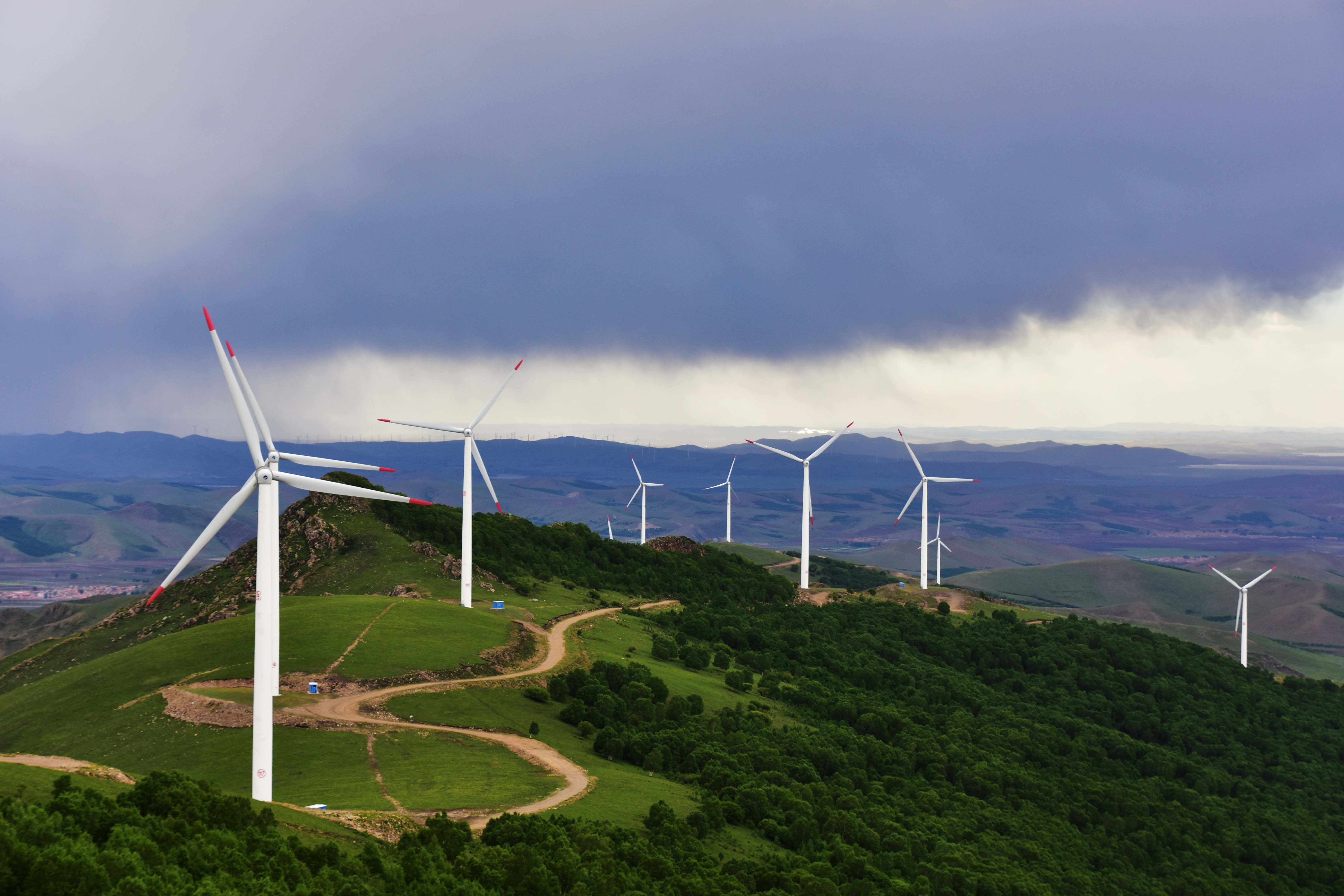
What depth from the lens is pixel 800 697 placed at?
9669 centimetres

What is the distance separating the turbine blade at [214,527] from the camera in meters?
42.4

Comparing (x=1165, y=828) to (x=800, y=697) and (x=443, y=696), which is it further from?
(x=443, y=696)

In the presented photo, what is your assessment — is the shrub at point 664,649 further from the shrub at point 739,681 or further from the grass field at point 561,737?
the grass field at point 561,737

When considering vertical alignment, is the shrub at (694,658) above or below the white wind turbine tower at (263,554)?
below

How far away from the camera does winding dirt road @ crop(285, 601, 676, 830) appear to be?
160 ft

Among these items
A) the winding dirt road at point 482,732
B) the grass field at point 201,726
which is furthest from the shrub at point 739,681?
the winding dirt road at point 482,732

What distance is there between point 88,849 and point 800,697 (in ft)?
265

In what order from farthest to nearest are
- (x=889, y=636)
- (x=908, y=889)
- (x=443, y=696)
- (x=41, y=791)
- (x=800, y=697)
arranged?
1. (x=889, y=636)
2. (x=800, y=697)
3. (x=443, y=696)
4. (x=908, y=889)
5. (x=41, y=791)

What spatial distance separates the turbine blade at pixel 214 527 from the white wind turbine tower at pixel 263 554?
0.08 m

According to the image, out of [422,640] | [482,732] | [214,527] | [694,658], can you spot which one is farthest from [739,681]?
[214,527]

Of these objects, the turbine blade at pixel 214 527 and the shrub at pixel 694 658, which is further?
the shrub at pixel 694 658

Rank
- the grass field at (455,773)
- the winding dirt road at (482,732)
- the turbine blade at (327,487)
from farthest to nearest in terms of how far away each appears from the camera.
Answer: the winding dirt road at (482,732) < the grass field at (455,773) < the turbine blade at (327,487)

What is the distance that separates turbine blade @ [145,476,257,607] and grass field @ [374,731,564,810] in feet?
53.2

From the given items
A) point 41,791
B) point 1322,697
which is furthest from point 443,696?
point 1322,697
